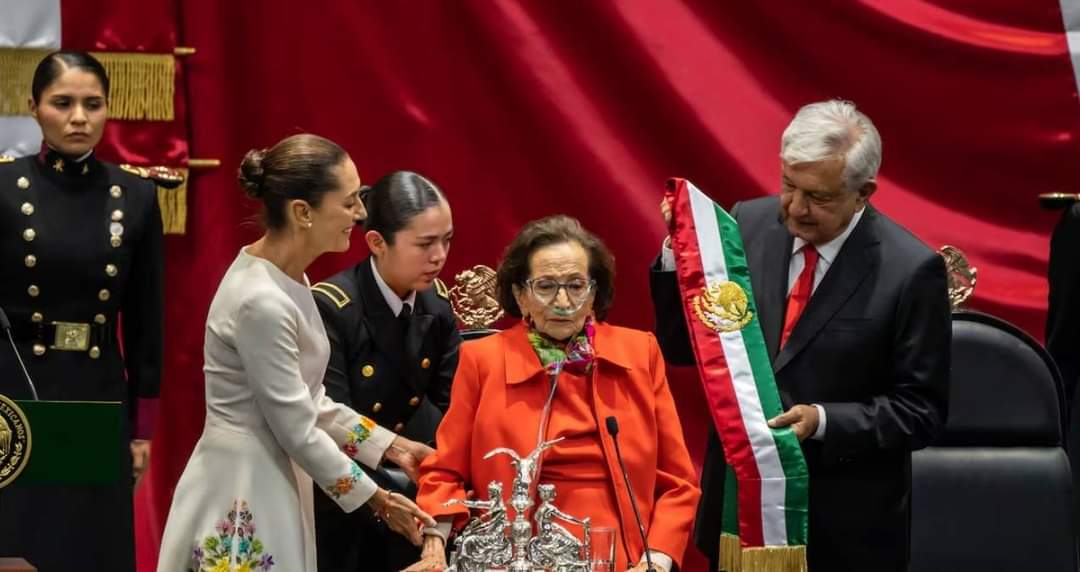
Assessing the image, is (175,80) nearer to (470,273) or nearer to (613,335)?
(470,273)

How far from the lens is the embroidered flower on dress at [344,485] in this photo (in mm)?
3105

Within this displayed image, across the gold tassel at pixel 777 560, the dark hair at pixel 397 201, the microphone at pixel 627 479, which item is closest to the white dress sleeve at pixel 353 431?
the dark hair at pixel 397 201

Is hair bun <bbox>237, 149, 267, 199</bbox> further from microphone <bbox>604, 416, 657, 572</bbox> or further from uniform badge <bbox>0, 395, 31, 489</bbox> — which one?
microphone <bbox>604, 416, 657, 572</bbox>

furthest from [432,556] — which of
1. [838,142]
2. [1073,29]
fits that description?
[1073,29]

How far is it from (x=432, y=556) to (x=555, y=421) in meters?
0.37

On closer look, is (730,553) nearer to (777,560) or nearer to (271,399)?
(777,560)

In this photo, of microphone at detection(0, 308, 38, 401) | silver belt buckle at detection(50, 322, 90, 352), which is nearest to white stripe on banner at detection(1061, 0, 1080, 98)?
silver belt buckle at detection(50, 322, 90, 352)

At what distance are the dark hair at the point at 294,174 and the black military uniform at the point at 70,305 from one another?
0.90m

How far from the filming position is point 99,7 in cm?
460

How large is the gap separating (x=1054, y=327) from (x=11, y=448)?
261 centimetres

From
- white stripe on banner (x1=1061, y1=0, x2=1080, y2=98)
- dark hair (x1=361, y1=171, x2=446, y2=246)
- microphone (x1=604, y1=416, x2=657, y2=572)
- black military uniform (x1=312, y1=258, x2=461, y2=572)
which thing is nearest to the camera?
microphone (x1=604, y1=416, x2=657, y2=572)

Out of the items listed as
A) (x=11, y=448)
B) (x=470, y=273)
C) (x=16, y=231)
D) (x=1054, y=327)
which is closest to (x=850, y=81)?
(x=1054, y=327)

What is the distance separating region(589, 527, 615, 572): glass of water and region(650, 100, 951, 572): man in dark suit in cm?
52

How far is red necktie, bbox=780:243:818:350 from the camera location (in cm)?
339
